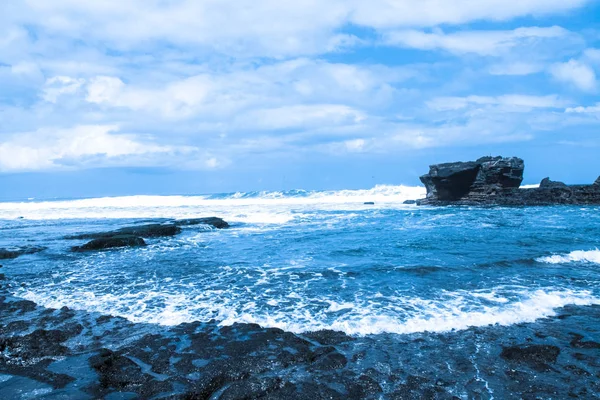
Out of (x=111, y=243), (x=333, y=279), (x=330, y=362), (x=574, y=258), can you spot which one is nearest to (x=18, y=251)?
(x=111, y=243)

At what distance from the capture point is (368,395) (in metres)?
5.00

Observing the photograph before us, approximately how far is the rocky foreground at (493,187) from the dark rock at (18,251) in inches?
1536

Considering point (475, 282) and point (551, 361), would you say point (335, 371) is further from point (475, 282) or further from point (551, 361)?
point (475, 282)

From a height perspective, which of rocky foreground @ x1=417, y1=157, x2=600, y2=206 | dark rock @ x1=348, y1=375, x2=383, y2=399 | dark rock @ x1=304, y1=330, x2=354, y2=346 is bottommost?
dark rock @ x1=348, y1=375, x2=383, y2=399

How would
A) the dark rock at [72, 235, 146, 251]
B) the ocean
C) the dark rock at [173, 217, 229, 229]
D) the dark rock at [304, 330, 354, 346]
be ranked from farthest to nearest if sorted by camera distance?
the dark rock at [173, 217, 229, 229], the dark rock at [72, 235, 146, 251], the dark rock at [304, 330, 354, 346], the ocean

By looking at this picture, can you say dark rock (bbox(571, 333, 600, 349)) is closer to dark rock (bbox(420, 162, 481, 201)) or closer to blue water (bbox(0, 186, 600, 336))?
blue water (bbox(0, 186, 600, 336))

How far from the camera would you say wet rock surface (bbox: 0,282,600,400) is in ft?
16.8

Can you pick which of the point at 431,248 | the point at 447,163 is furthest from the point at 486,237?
the point at 447,163

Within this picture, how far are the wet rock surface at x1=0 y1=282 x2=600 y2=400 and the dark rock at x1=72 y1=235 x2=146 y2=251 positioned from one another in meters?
10.7

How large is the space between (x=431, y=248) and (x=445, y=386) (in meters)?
11.7

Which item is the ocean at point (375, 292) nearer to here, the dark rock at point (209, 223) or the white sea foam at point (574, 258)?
the white sea foam at point (574, 258)

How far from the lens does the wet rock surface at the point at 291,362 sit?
5133 mm

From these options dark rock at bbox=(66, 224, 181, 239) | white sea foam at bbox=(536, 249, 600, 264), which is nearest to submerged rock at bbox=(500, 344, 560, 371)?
white sea foam at bbox=(536, 249, 600, 264)

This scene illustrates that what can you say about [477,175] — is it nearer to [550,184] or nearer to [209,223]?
[550,184]
